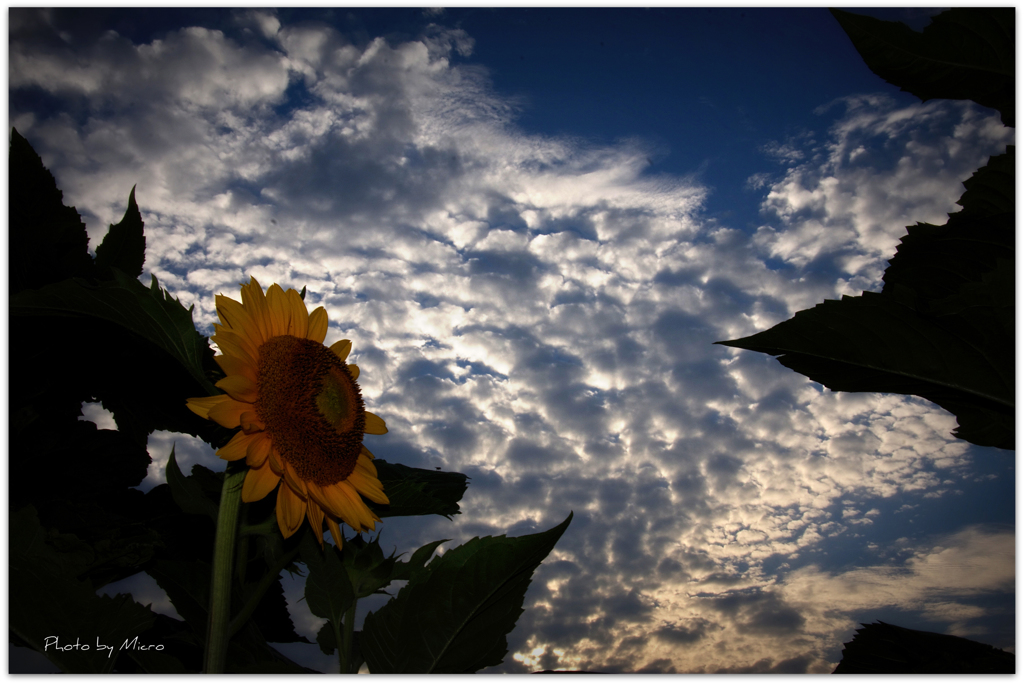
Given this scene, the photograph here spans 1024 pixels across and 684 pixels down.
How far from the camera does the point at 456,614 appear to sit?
1068 mm

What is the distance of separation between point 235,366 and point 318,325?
1.15 feet

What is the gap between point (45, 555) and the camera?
102 cm

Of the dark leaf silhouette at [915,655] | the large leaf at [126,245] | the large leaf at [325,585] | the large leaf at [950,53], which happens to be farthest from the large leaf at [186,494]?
the large leaf at [950,53]

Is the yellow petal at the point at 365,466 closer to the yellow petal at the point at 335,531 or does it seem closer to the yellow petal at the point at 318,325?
the yellow petal at the point at 335,531

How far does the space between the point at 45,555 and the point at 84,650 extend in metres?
0.19

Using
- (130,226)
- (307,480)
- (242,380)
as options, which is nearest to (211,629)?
(307,480)

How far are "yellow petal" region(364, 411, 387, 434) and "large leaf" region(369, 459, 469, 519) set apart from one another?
13 centimetres

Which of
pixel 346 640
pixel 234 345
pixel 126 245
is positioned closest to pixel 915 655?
pixel 346 640

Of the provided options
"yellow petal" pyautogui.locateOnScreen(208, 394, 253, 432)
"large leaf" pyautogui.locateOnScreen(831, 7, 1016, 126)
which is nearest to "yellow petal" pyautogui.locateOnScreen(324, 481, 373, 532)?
"yellow petal" pyautogui.locateOnScreen(208, 394, 253, 432)

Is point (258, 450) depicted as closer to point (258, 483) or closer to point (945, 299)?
point (258, 483)

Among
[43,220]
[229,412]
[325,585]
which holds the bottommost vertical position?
[325,585]

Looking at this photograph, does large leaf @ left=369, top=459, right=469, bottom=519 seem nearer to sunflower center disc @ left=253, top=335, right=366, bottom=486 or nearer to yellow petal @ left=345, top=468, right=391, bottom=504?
yellow petal @ left=345, top=468, right=391, bottom=504

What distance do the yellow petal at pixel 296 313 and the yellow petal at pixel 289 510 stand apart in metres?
0.39

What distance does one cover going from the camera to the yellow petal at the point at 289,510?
1133 mm
